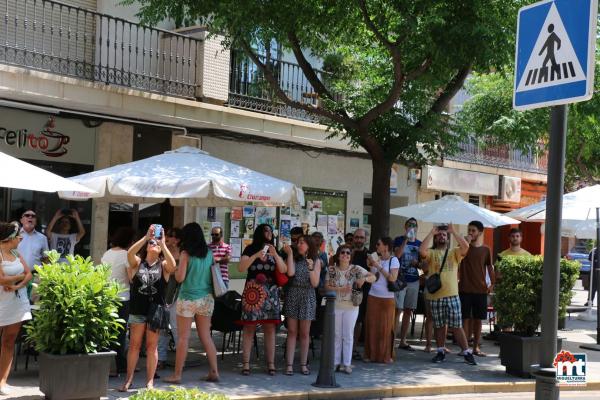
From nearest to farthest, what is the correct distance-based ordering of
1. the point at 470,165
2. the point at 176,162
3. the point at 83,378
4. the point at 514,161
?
1. the point at 83,378
2. the point at 176,162
3. the point at 470,165
4. the point at 514,161

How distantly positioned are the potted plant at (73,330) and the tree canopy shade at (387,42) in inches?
224

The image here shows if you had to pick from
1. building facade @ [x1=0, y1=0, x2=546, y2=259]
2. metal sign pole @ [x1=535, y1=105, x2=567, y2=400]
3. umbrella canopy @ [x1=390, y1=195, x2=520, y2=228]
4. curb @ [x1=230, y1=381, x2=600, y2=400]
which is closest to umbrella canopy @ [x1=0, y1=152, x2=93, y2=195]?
curb @ [x1=230, y1=381, x2=600, y2=400]

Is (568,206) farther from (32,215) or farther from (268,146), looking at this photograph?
(32,215)

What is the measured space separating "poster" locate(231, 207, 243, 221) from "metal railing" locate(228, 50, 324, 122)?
2.25 m

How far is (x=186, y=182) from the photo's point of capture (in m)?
10.3

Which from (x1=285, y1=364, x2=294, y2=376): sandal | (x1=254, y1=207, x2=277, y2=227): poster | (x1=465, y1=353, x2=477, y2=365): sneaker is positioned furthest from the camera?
(x1=254, y1=207, x2=277, y2=227): poster

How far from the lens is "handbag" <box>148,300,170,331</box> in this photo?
29.0 feet

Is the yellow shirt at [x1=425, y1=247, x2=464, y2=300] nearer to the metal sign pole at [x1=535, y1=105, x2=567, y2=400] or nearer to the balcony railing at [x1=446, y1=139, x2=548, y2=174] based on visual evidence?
the metal sign pole at [x1=535, y1=105, x2=567, y2=400]

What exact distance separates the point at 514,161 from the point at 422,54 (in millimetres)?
15106

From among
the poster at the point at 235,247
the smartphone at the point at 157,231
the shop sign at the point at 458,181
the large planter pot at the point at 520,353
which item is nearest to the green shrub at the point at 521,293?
the large planter pot at the point at 520,353

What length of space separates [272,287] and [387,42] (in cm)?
464

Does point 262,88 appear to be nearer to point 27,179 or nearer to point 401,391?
point 27,179

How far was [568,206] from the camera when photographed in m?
15.1

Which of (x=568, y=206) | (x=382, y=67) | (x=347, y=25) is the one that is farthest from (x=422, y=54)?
(x=568, y=206)
